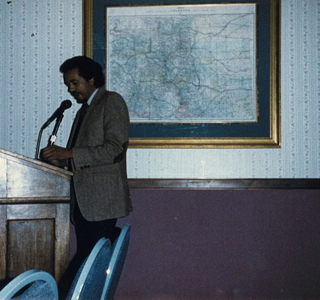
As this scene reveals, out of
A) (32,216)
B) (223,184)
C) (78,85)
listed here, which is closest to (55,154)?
(32,216)

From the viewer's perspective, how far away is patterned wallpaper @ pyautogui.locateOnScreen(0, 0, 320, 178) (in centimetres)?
265

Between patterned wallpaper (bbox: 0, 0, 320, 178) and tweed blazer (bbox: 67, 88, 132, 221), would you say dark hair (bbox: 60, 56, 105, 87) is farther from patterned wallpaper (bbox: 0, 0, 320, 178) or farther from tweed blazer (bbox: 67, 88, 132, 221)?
patterned wallpaper (bbox: 0, 0, 320, 178)

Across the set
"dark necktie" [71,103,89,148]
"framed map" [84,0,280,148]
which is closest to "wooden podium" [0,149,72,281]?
"dark necktie" [71,103,89,148]

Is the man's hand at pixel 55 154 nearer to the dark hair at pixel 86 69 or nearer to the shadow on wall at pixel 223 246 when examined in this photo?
the dark hair at pixel 86 69

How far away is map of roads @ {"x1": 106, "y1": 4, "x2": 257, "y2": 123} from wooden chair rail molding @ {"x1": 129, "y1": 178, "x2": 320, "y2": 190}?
0.41m

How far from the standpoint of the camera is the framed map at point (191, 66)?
2660mm

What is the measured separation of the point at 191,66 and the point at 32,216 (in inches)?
58.1

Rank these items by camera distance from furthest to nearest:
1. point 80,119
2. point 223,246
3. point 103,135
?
point 223,246 < point 80,119 < point 103,135

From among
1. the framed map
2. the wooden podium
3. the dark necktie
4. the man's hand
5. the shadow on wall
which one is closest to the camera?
the wooden podium

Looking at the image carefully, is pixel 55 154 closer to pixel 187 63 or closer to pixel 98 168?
pixel 98 168

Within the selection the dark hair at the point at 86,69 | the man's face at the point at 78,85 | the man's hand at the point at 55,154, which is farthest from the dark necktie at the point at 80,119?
the man's hand at the point at 55,154

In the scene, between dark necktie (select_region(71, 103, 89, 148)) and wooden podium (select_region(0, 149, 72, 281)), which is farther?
dark necktie (select_region(71, 103, 89, 148))

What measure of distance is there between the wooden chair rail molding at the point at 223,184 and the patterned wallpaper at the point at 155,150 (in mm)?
50

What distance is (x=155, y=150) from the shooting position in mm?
2674
